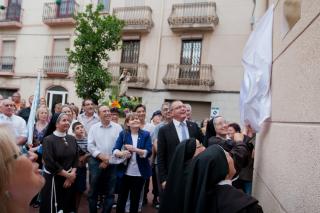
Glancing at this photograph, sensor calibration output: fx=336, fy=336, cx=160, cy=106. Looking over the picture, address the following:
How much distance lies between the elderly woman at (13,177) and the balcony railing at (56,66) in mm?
19062

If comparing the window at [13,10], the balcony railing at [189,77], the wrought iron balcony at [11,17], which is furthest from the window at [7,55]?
the balcony railing at [189,77]

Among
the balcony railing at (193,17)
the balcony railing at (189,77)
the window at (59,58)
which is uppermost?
the balcony railing at (193,17)

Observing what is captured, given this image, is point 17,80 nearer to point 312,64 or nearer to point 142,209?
point 142,209

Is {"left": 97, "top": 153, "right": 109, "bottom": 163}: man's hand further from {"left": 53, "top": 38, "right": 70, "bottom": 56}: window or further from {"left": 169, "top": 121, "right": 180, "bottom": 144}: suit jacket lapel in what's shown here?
{"left": 53, "top": 38, "right": 70, "bottom": 56}: window

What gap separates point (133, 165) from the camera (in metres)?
5.07

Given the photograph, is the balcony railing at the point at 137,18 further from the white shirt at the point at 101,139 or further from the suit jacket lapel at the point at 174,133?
the suit jacket lapel at the point at 174,133

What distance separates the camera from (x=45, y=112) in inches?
239

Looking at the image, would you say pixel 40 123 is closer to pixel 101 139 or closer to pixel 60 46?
pixel 101 139

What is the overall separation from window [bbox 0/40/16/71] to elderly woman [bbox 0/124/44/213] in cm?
2214

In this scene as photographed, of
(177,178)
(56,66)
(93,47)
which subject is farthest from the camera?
(56,66)

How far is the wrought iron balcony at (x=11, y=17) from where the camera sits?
21.5 m

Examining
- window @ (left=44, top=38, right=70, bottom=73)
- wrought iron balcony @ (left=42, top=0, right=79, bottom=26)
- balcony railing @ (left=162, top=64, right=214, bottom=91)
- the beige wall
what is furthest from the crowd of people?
wrought iron balcony @ (left=42, top=0, right=79, bottom=26)

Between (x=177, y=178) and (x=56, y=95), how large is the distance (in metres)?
18.8

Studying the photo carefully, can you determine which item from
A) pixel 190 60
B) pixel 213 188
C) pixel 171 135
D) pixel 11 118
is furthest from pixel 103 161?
pixel 190 60
